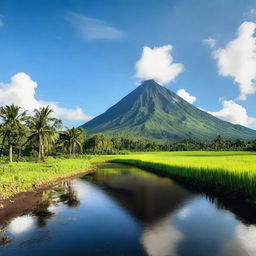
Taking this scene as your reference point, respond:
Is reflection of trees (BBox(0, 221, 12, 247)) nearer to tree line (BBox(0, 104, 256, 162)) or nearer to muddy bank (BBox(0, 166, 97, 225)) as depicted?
muddy bank (BBox(0, 166, 97, 225))

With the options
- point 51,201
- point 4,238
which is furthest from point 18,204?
point 4,238

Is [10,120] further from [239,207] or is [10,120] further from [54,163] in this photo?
[239,207]

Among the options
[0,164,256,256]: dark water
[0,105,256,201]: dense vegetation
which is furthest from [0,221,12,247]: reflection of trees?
[0,105,256,201]: dense vegetation

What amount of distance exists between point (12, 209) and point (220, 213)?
1502 centimetres

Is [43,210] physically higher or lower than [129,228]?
higher

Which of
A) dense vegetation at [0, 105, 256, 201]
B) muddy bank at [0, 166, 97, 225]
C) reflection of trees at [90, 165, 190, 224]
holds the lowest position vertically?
reflection of trees at [90, 165, 190, 224]

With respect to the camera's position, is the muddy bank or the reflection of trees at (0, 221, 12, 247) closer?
the reflection of trees at (0, 221, 12, 247)

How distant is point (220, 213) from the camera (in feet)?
59.9

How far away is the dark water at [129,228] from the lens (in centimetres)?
1200

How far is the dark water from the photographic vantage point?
39.4 ft

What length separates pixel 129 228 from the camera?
15.0m

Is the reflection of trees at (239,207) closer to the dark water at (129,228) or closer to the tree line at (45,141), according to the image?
the dark water at (129,228)

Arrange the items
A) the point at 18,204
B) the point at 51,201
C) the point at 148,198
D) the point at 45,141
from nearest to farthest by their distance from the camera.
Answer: the point at 18,204, the point at 51,201, the point at 148,198, the point at 45,141

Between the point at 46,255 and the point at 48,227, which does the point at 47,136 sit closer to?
the point at 48,227
